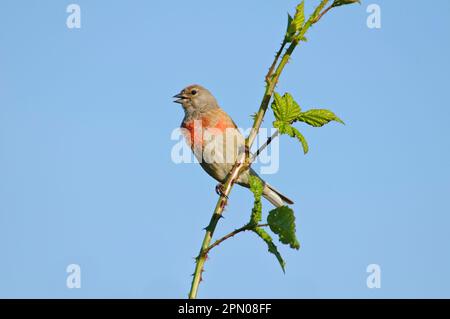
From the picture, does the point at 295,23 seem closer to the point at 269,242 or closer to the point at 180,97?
the point at 269,242

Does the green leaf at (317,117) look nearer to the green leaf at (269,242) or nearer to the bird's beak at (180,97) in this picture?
the green leaf at (269,242)

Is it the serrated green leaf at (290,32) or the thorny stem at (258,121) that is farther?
the serrated green leaf at (290,32)

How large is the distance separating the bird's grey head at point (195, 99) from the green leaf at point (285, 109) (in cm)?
534

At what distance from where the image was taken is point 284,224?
9.42 feet

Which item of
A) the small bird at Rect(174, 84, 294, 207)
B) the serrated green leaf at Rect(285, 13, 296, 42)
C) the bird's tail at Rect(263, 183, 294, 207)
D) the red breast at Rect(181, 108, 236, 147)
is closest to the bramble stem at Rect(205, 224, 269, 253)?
the serrated green leaf at Rect(285, 13, 296, 42)

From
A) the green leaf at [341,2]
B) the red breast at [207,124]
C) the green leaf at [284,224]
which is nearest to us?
the green leaf at [284,224]

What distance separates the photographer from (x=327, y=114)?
10.3 feet

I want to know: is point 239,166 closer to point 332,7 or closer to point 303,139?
point 303,139

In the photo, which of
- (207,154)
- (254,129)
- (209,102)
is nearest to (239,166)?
(254,129)

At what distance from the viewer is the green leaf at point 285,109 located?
3.15m

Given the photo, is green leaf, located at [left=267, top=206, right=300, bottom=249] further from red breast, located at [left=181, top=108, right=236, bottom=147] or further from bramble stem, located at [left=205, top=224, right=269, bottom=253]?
red breast, located at [left=181, top=108, right=236, bottom=147]

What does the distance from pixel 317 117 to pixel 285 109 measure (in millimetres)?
170

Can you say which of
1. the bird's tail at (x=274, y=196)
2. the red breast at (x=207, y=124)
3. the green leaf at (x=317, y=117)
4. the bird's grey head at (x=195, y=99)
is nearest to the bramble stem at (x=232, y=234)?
the green leaf at (x=317, y=117)

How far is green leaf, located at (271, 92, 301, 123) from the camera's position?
3.15 meters
